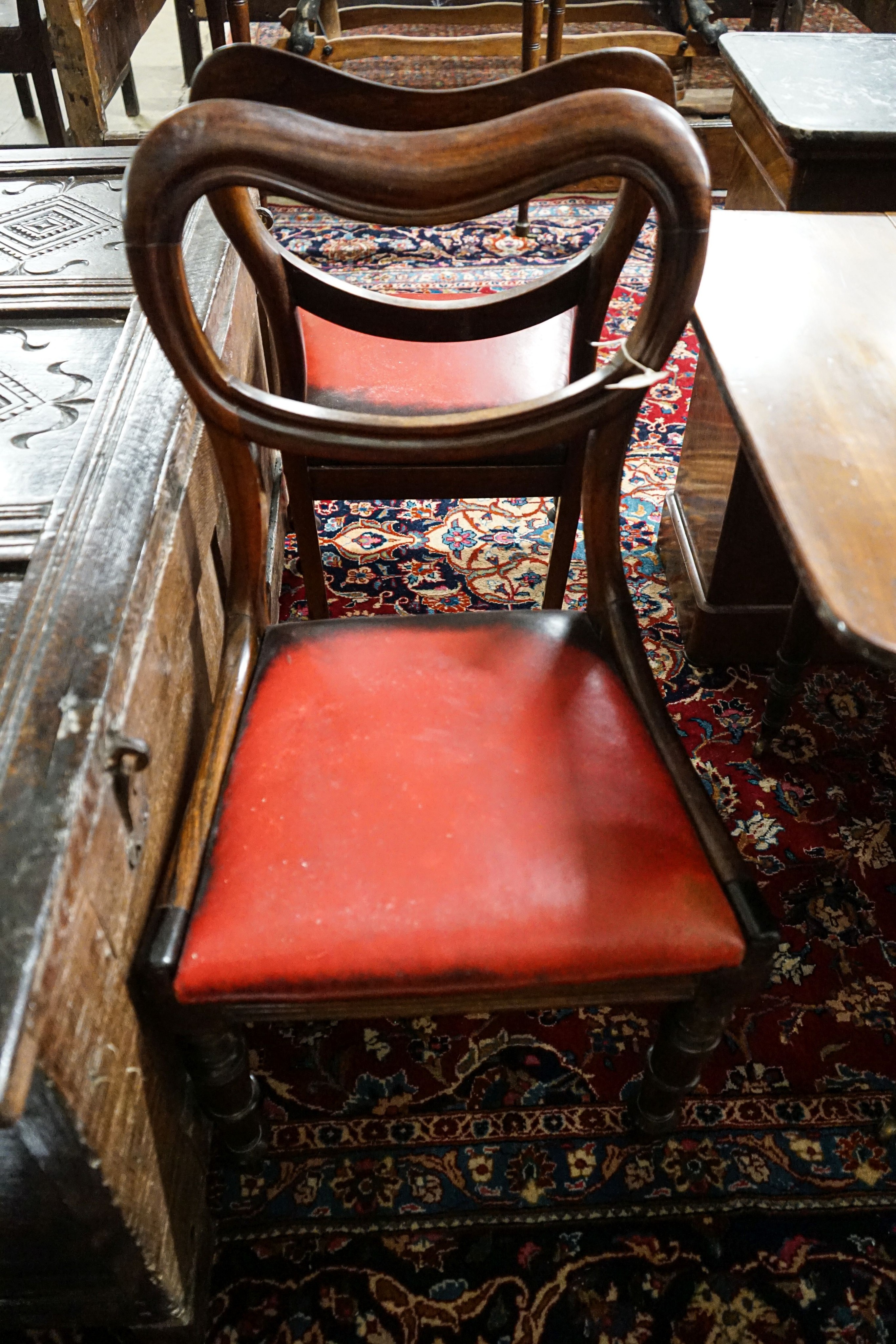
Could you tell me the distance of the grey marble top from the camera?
1.71 m

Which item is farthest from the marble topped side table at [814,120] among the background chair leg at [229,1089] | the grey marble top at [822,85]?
the background chair leg at [229,1089]

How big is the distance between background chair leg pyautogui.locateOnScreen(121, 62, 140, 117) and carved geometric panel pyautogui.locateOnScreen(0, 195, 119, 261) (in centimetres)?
289

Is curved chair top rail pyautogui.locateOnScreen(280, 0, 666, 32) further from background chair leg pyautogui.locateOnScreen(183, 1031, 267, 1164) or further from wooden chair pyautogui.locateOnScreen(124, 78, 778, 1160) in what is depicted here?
background chair leg pyautogui.locateOnScreen(183, 1031, 267, 1164)

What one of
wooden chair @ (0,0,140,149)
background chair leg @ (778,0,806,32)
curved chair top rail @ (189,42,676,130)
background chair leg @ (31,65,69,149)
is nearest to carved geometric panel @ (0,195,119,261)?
curved chair top rail @ (189,42,676,130)

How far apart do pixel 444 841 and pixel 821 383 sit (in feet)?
2.31

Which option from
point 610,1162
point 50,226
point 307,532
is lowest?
point 610,1162

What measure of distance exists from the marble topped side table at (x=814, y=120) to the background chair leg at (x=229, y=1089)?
68.5 inches

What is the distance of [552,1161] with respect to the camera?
1.31 metres

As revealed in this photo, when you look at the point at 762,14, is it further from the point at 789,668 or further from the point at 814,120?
the point at 789,668

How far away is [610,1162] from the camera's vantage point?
1312 millimetres

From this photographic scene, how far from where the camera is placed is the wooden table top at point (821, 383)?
91 centimetres

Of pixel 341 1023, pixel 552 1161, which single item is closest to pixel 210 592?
pixel 341 1023

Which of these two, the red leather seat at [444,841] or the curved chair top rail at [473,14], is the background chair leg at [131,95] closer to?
the curved chair top rail at [473,14]

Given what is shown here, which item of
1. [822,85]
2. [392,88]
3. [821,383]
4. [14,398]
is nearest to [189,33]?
[822,85]
